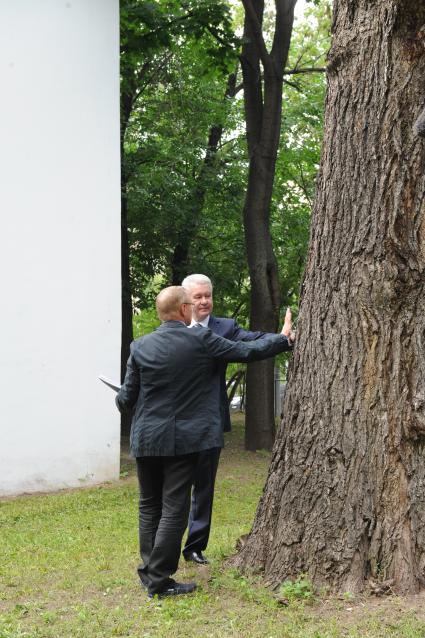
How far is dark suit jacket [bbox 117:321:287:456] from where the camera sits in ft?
17.1

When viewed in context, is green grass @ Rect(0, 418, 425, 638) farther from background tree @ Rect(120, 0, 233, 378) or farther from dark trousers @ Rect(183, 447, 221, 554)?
background tree @ Rect(120, 0, 233, 378)

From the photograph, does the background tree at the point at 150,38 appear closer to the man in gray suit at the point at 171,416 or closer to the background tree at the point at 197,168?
the background tree at the point at 197,168

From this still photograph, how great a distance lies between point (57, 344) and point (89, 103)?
3222mm

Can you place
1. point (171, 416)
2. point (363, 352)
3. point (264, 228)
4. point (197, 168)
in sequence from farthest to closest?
1. point (197, 168)
2. point (264, 228)
3. point (171, 416)
4. point (363, 352)

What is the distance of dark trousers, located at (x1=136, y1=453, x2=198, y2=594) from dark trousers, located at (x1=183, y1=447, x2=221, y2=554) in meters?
0.73

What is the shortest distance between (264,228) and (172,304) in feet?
33.8

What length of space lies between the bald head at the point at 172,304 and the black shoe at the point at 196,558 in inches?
68.2

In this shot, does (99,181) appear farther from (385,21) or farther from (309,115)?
(309,115)

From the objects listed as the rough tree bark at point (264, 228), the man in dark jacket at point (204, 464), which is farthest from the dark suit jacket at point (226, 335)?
the rough tree bark at point (264, 228)

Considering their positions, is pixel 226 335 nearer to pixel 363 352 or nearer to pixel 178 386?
pixel 178 386

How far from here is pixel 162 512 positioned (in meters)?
5.33

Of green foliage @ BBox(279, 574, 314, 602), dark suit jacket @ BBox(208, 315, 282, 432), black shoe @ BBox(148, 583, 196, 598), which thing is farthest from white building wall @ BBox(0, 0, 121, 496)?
green foliage @ BBox(279, 574, 314, 602)

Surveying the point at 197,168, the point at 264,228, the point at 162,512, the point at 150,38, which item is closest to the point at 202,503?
Result: the point at 162,512

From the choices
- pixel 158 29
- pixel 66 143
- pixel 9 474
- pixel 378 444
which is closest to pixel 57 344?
pixel 9 474
